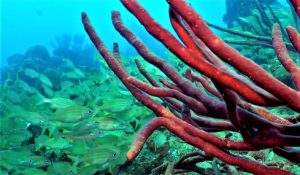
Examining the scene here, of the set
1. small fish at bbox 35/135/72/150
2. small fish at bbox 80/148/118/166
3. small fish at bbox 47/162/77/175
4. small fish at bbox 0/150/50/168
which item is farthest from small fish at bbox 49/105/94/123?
small fish at bbox 80/148/118/166

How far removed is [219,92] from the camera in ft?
4.33

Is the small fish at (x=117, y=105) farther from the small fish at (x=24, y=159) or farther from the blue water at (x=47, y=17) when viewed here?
the blue water at (x=47, y=17)

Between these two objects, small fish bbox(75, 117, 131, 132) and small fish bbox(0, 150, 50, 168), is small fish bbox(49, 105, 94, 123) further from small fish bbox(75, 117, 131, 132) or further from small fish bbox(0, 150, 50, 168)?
small fish bbox(0, 150, 50, 168)

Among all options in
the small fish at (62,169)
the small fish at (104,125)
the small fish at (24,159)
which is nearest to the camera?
the small fish at (62,169)

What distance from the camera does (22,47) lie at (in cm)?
9006

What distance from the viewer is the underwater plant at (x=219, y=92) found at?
1.12 m

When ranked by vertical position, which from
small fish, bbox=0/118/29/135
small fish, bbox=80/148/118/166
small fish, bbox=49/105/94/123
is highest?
small fish, bbox=0/118/29/135

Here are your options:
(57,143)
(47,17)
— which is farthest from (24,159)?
(47,17)

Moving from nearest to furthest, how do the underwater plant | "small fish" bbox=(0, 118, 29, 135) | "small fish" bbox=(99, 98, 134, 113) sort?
the underwater plant
"small fish" bbox=(99, 98, 134, 113)
"small fish" bbox=(0, 118, 29, 135)

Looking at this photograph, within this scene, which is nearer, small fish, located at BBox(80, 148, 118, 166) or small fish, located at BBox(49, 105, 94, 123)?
small fish, located at BBox(80, 148, 118, 166)

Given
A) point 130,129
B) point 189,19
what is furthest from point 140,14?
point 130,129

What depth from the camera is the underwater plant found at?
112 cm

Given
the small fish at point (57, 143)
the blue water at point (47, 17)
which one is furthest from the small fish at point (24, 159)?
the blue water at point (47, 17)

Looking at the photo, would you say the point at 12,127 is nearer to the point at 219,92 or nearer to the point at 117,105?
the point at 117,105
